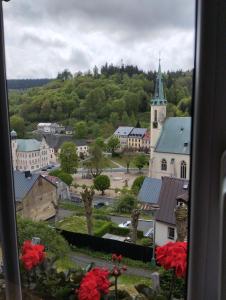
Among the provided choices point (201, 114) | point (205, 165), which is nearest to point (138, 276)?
point (205, 165)

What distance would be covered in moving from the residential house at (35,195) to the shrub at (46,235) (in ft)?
0.07

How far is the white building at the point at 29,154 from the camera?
106 cm

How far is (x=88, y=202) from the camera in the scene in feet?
3.39

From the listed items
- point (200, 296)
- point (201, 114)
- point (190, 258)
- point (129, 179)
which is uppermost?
point (201, 114)

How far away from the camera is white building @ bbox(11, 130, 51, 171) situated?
1059 mm

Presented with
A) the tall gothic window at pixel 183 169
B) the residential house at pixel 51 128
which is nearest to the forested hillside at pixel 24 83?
the residential house at pixel 51 128

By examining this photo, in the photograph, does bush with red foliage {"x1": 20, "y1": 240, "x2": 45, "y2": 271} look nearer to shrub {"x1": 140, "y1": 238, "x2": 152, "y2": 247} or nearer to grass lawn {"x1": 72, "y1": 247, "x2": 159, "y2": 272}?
grass lawn {"x1": 72, "y1": 247, "x2": 159, "y2": 272}

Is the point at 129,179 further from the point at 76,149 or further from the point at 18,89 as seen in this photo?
the point at 18,89

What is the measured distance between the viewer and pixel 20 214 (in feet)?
3.57

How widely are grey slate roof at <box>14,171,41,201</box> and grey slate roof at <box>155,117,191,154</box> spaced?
0.40 m

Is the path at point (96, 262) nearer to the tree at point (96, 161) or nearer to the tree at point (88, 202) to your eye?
the tree at point (88, 202)

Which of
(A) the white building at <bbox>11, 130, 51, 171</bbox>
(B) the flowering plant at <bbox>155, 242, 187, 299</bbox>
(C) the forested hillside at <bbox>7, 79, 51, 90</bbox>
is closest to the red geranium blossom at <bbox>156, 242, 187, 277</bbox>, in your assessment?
(B) the flowering plant at <bbox>155, 242, 187, 299</bbox>

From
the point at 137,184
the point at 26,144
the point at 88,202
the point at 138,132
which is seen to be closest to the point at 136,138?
the point at 138,132

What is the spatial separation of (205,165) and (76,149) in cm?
38
